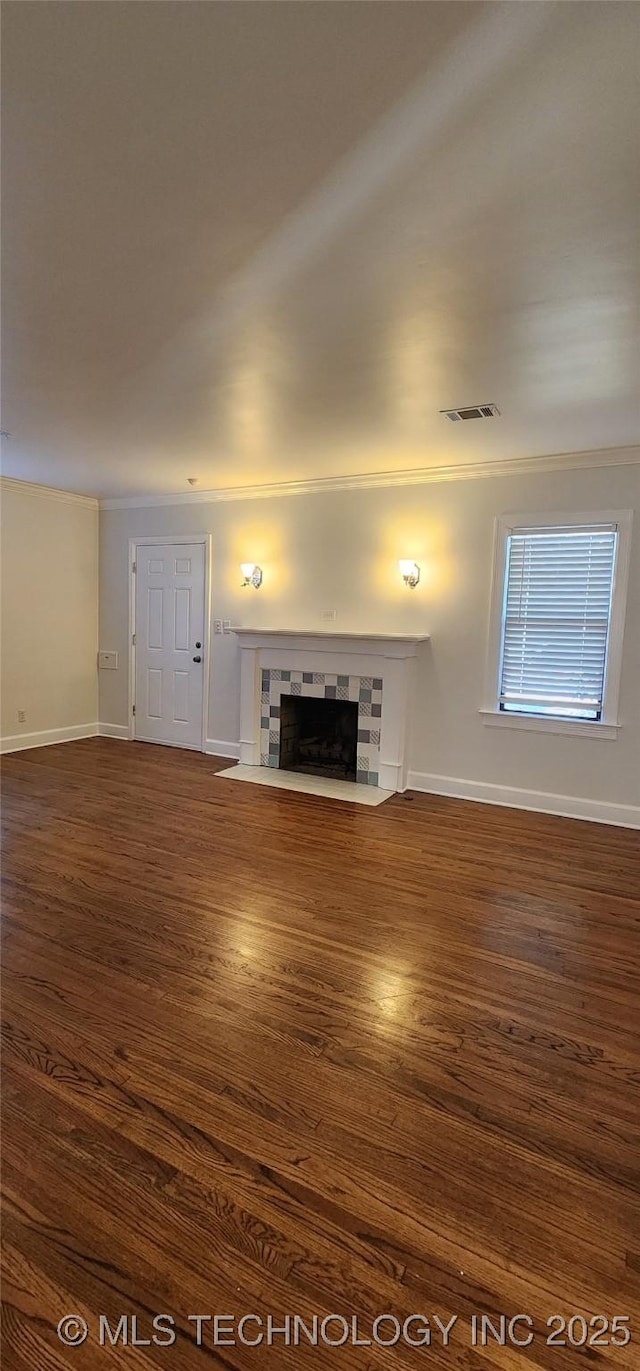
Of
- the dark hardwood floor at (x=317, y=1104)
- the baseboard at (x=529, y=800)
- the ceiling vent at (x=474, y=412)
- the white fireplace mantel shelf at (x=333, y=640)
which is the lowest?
the dark hardwood floor at (x=317, y=1104)

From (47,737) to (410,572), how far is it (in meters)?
4.05

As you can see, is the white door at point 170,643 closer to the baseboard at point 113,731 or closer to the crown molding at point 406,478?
the baseboard at point 113,731

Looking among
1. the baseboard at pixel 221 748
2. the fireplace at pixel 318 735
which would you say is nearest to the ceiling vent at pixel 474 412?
the fireplace at pixel 318 735

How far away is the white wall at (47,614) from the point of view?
18.5 feet

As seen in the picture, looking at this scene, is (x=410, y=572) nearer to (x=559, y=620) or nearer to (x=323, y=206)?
(x=559, y=620)

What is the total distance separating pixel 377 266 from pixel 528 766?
3.49 m

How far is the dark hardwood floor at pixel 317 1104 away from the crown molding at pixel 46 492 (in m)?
3.64

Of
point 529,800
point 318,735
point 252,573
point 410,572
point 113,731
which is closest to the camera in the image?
point 529,800

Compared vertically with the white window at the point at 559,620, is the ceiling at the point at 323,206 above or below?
above

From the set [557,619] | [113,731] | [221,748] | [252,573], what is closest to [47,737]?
[113,731]

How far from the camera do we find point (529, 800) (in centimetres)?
451

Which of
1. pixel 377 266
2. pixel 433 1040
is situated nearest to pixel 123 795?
pixel 433 1040

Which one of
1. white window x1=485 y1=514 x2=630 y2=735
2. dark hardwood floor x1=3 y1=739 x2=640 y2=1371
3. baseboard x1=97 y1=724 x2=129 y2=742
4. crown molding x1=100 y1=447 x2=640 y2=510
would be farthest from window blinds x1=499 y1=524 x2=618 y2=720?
baseboard x1=97 y1=724 x2=129 y2=742

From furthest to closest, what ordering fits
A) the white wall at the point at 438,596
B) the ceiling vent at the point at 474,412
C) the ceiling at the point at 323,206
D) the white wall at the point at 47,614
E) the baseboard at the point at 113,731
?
the baseboard at the point at 113,731, the white wall at the point at 47,614, the white wall at the point at 438,596, the ceiling vent at the point at 474,412, the ceiling at the point at 323,206
